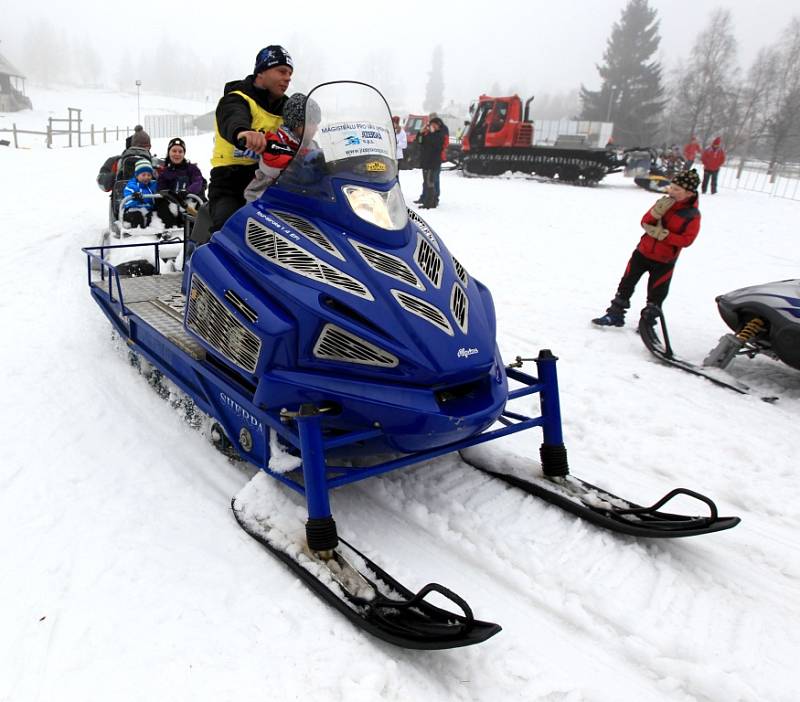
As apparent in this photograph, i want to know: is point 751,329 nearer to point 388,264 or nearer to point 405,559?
point 388,264

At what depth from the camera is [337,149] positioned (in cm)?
317

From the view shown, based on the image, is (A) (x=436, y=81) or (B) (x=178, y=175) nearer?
(B) (x=178, y=175)

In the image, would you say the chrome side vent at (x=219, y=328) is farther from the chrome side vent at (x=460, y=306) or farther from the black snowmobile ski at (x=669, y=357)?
the black snowmobile ski at (x=669, y=357)

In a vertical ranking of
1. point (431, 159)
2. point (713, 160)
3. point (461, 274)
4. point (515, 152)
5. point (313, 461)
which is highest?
point (713, 160)

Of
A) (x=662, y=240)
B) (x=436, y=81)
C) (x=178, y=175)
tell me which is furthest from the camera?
(x=436, y=81)

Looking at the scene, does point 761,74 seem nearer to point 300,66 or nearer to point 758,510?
point 758,510

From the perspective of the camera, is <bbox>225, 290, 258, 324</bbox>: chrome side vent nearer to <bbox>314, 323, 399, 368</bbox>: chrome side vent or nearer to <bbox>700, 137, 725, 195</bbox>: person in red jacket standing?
<bbox>314, 323, 399, 368</bbox>: chrome side vent

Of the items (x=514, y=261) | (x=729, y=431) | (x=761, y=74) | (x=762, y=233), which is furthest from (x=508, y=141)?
(x=761, y=74)

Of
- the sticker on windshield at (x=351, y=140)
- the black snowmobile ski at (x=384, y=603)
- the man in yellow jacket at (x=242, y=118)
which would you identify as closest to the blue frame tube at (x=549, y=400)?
the black snowmobile ski at (x=384, y=603)

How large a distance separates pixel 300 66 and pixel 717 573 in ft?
413

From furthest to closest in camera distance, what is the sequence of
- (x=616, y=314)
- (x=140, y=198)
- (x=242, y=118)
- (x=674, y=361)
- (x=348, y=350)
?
(x=140, y=198) < (x=616, y=314) < (x=674, y=361) < (x=242, y=118) < (x=348, y=350)

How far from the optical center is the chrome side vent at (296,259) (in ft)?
9.21

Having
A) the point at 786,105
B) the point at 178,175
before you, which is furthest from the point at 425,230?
the point at 786,105

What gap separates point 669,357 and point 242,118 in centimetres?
390
